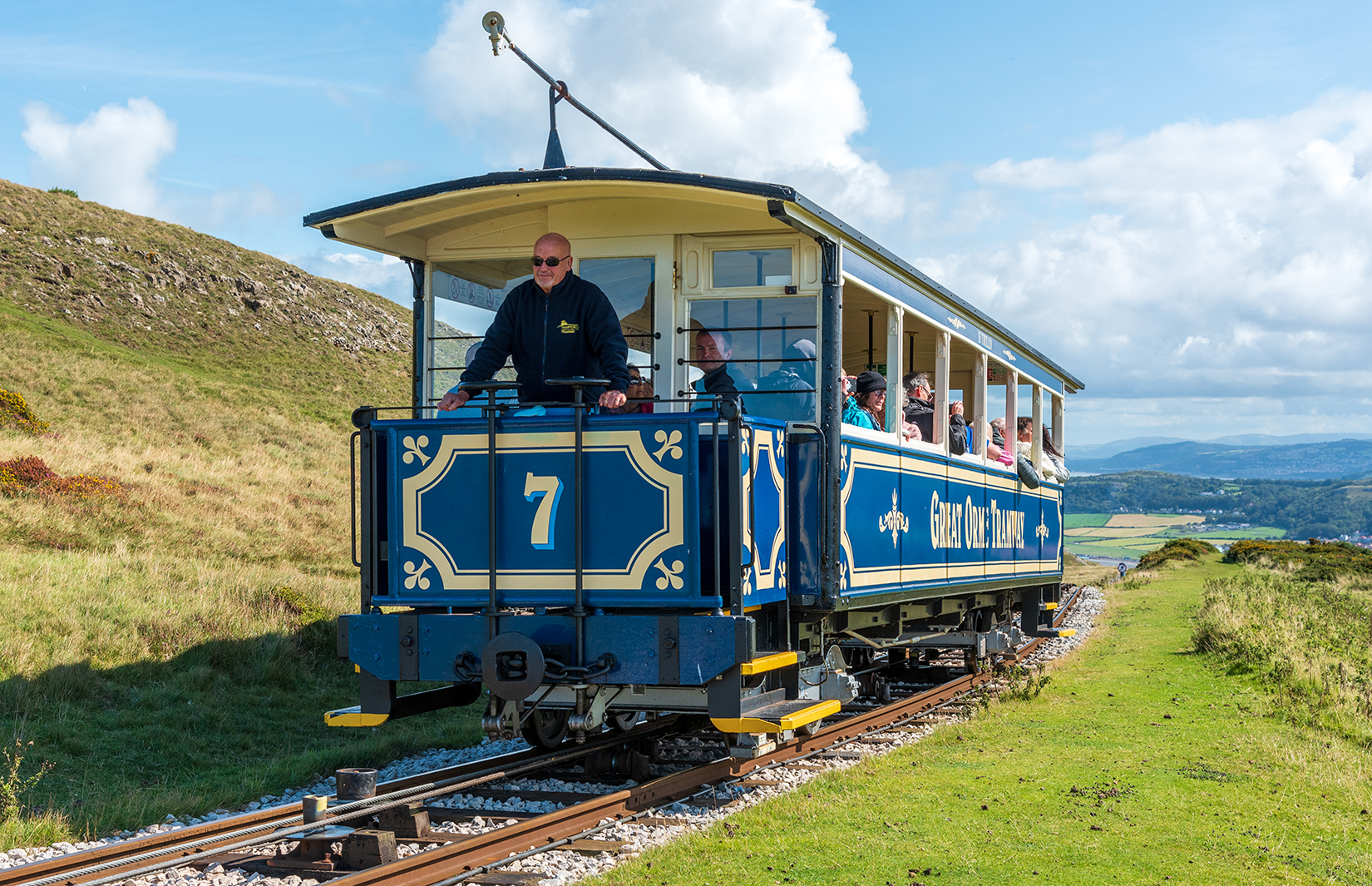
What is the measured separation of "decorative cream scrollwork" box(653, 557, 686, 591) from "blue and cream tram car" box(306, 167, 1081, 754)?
0.01m

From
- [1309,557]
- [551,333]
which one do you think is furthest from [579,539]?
[1309,557]

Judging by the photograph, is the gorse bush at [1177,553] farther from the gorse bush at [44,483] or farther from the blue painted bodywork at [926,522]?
the gorse bush at [44,483]

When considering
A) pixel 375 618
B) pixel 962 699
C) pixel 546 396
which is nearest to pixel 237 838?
pixel 375 618

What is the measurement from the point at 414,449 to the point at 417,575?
0.66 m

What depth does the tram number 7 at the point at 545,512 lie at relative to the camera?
6.36m

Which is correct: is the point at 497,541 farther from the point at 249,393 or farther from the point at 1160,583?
the point at 249,393

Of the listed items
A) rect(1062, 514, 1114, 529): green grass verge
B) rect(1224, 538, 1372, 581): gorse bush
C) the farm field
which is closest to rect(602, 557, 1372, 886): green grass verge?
rect(1224, 538, 1372, 581): gorse bush

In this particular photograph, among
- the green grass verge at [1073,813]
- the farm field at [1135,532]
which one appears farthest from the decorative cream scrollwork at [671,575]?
the farm field at [1135,532]

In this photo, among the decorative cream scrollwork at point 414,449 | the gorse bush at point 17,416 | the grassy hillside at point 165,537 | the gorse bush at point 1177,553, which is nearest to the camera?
the decorative cream scrollwork at point 414,449

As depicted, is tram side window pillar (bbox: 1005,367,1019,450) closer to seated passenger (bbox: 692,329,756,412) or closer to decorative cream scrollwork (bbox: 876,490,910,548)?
decorative cream scrollwork (bbox: 876,490,910,548)

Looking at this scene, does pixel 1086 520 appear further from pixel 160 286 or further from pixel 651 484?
pixel 651 484

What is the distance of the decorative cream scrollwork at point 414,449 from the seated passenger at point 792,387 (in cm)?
209

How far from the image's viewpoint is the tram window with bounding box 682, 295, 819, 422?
293 inches

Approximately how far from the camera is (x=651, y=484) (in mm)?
6223
